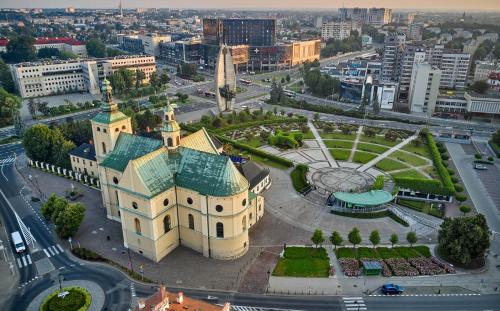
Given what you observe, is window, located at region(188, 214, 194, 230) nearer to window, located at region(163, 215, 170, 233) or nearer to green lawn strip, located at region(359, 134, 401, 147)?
window, located at region(163, 215, 170, 233)

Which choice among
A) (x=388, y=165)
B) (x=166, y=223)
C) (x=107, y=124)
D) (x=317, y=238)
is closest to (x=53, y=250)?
(x=166, y=223)

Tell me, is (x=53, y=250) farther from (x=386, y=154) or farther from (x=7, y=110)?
(x=7, y=110)

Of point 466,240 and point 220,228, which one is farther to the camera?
point 220,228

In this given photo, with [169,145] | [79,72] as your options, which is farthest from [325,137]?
[79,72]

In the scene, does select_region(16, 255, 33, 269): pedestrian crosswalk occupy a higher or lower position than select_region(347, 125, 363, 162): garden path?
lower

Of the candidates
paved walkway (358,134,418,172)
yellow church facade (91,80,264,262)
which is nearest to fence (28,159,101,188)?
yellow church facade (91,80,264,262)

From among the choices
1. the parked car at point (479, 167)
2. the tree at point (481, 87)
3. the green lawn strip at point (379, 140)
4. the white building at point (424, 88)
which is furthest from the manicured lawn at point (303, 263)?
the tree at point (481, 87)

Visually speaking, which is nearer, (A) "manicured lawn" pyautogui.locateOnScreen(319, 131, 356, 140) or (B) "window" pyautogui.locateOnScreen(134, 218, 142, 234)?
(B) "window" pyautogui.locateOnScreen(134, 218, 142, 234)
